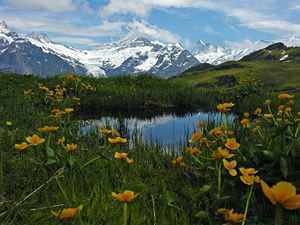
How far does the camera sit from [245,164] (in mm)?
5352

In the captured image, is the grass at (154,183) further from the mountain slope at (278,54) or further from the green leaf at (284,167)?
the mountain slope at (278,54)

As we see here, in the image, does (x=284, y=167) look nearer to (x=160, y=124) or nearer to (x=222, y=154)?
(x=222, y=154)

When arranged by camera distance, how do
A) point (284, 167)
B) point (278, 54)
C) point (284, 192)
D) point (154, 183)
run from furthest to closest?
point (278, 54)
point (154, 183)
point (284, 167)
point (284, 192)

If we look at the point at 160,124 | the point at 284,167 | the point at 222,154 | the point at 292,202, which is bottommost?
the point at 160,124

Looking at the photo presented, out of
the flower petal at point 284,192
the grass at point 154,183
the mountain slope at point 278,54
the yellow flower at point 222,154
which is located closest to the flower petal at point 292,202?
the flower petal at point 284,192

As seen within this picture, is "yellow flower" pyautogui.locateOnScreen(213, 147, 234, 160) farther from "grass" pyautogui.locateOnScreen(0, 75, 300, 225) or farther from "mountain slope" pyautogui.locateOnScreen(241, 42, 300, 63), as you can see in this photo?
"mountain slope" pyautogui.locateOnScreen(241, 42, 300, 63)

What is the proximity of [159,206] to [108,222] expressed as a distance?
32.2 inches

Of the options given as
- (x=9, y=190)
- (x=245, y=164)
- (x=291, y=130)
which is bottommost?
(x=9, y=190)

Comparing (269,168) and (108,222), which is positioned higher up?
(269,168)

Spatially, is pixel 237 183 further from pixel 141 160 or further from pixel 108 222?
pixel 141 160

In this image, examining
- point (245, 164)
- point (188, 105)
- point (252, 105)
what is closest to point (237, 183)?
point (245, 164)

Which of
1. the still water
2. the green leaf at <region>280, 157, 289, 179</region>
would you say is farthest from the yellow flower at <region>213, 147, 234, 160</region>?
the still water

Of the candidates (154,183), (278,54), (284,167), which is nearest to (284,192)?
(284,167)

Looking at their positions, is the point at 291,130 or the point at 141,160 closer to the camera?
the point at 291,130
